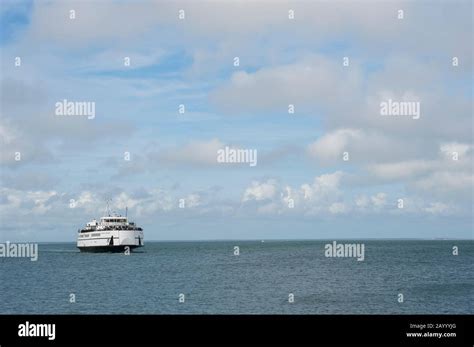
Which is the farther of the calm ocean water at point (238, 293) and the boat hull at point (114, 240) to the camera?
the boat hull at point (114, 240)

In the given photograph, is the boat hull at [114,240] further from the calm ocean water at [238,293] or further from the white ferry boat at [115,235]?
the calm ocean water at [238,293]

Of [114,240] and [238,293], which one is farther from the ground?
[114,240]

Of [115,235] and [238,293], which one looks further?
[115,235]

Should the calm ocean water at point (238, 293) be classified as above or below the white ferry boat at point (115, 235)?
below

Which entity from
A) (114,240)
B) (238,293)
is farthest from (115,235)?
(238,293)

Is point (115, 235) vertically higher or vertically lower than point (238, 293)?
higher

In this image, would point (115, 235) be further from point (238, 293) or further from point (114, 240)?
point (238, 293)

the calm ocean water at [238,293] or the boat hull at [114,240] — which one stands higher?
the boat hull at [114,240]

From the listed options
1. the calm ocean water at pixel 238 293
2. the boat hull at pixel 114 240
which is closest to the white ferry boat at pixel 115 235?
the boat hull at pixel 114 240

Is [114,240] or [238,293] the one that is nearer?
[238,293]
